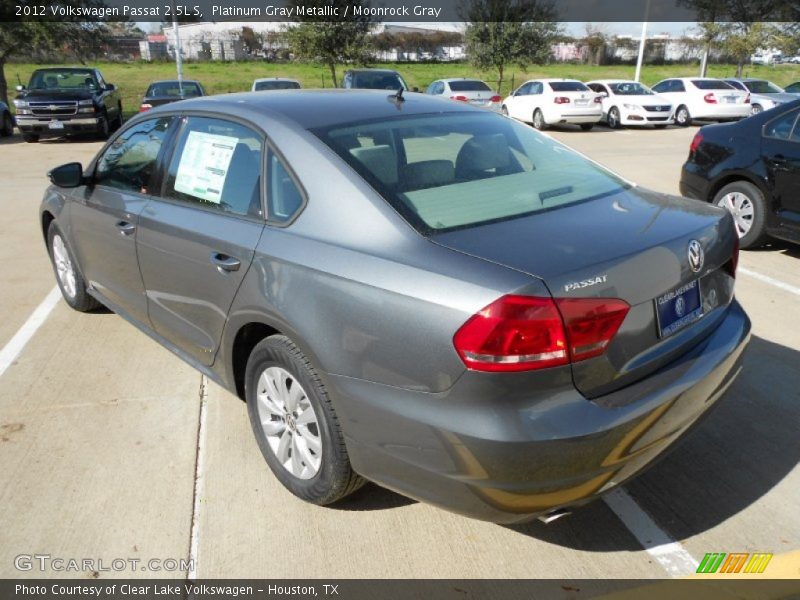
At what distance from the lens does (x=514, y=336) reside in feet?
6.58

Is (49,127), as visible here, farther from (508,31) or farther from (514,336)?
(508,31)

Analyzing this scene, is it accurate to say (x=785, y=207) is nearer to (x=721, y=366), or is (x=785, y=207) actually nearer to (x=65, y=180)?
(x=721, y=366)

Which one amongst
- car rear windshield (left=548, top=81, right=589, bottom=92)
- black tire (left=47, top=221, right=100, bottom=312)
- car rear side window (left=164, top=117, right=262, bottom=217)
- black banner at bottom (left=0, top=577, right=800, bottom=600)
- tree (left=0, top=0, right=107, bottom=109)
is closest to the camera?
black banner at bottom (left=0, top=577, right=800, bottom=600)

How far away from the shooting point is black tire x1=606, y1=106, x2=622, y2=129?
1989 cm

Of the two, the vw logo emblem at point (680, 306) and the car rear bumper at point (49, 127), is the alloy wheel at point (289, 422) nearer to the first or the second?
the vw logo emblem at point (680, 306)

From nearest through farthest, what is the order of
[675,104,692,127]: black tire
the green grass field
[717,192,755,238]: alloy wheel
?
[717,192,755,238]: alloy wheel, [675,104,692,127]: black tire, the green grass field

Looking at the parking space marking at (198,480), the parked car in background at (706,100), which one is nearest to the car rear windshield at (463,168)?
the parking space marking at (198,480)

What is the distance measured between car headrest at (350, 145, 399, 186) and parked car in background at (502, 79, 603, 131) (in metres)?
16.4

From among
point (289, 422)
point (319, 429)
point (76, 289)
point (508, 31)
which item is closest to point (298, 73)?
point (508, 31)

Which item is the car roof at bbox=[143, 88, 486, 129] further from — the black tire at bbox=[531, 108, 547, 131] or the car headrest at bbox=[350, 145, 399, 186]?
the black tire at bbox=[531, 108, 547, 131]

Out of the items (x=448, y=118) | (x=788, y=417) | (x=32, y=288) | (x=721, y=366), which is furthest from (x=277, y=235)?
(x=32, y=288)

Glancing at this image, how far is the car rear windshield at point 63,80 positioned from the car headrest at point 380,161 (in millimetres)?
16870

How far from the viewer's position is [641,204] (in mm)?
2770

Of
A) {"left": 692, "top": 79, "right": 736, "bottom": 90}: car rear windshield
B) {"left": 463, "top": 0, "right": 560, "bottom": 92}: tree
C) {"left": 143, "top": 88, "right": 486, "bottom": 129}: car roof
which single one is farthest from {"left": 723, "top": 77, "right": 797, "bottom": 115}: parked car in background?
{"left": 143, "top": 88, "right": 486, "bottom": 129}: car roof
